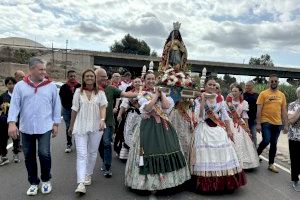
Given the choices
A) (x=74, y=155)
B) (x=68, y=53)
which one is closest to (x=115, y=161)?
(x=74, y=155)

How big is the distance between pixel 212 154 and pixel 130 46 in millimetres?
85272

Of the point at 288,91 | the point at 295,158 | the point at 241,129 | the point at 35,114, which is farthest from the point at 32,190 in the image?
the point at 288,91

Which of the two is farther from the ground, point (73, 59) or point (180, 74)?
point (180, 74)

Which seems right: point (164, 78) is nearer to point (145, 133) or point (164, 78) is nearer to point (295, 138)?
point (145, 133)

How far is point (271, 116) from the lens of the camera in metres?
9.14

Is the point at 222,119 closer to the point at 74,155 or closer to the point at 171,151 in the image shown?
the point at 171,151

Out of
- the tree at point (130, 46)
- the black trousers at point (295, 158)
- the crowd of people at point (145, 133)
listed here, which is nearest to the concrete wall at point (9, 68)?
the crowd of people at point (145, 133)

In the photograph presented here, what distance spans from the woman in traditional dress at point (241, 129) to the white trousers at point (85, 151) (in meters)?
3.24

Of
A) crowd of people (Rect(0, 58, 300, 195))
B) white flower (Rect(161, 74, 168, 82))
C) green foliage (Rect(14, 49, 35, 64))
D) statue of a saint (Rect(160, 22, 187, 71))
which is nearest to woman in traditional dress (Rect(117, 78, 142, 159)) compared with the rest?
statue of a saint (Rect(160, 22, 187, 71))

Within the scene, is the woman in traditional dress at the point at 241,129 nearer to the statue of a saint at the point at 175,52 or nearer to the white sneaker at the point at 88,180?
the statue of a saint at the point at 175,52

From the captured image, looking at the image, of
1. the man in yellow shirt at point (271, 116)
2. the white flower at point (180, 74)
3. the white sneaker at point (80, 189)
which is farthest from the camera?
the man in yellow shirt at point (271, 116)

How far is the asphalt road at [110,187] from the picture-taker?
21.4ft

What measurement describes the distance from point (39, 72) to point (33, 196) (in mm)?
1882

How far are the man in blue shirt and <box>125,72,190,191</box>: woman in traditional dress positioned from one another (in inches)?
53.8
